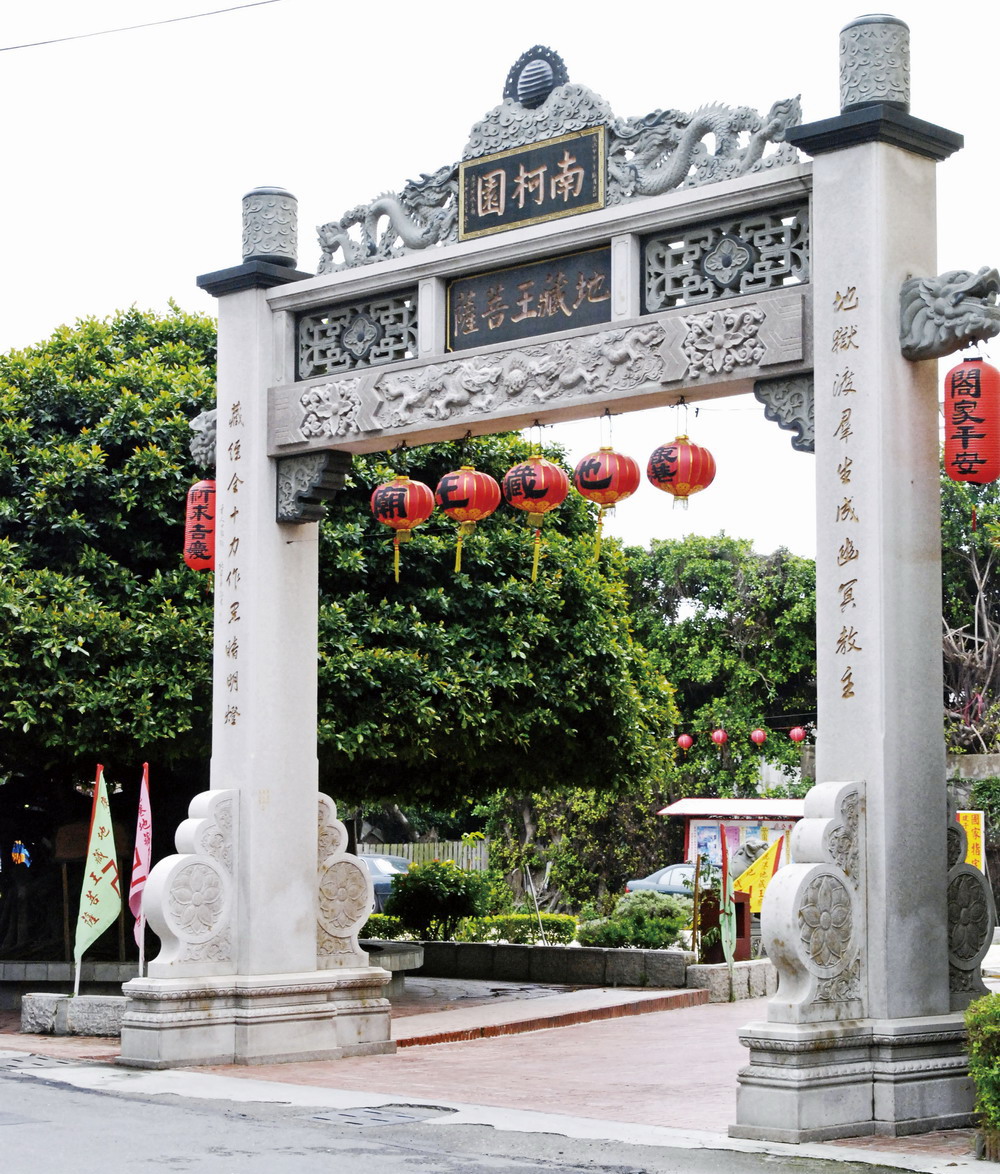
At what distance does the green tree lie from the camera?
121 ft

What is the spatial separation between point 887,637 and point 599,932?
10116 mm

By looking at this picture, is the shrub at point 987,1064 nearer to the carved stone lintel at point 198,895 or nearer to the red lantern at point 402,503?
the red lantern at point 402,503

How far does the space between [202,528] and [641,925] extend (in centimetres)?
789

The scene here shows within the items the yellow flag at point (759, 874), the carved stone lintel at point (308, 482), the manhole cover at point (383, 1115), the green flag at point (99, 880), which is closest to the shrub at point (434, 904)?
the yellow flag at point (759, 874)


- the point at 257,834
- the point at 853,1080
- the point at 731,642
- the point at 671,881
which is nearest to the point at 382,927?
the point at 257,834

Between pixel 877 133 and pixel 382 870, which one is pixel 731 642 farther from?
pixel 877 133

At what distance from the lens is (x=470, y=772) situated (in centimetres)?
1711

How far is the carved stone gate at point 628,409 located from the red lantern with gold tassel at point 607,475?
0.37m

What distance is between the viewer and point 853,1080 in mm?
8289

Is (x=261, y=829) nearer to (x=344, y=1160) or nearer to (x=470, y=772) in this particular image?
(x=344, y=1160)

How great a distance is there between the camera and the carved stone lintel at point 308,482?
1180 centimetres

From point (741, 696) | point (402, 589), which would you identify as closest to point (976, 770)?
point (741, 696)

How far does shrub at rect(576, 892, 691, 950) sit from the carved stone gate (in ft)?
20.5

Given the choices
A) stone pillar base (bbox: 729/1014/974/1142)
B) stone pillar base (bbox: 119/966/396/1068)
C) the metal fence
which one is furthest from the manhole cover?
the metal fence
